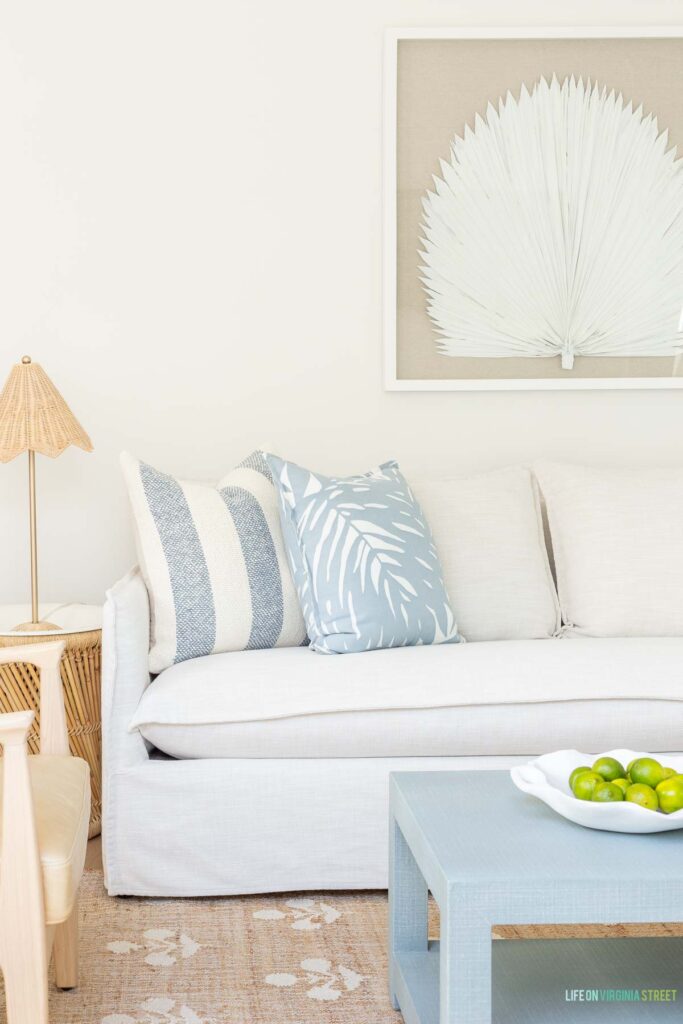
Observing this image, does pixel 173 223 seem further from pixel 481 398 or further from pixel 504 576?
pixel 504 576

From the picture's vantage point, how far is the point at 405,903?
189 cm

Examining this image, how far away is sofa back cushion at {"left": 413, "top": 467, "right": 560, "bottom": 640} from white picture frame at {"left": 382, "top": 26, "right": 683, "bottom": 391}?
1.61ft

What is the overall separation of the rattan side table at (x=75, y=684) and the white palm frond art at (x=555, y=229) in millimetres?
1465

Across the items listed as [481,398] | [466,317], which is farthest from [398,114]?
[481,398]

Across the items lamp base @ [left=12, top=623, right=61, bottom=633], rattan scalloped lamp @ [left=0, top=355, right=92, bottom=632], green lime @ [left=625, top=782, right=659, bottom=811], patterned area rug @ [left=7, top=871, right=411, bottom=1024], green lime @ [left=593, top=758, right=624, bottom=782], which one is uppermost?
rattan scalloped lamp @ [left=0, top=355, right=92, bottom=632]

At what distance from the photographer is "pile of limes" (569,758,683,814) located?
1.57 m

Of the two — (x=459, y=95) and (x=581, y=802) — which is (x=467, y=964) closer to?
(x=581, y=802)

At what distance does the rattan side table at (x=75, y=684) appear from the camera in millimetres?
2762

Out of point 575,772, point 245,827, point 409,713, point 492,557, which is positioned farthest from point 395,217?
point 575,772

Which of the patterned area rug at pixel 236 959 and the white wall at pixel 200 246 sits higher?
the white wall at pixel 200 246

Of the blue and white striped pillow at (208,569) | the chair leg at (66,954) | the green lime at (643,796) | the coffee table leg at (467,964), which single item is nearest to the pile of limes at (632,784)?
the green lime at (643,796)

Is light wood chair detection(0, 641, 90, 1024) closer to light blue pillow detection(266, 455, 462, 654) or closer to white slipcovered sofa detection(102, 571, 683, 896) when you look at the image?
white slipcovered sofa detection(102, 571, 683, 896)

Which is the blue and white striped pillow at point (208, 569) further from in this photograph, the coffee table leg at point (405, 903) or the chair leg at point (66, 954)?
the coffee table leg at point (405, 903)

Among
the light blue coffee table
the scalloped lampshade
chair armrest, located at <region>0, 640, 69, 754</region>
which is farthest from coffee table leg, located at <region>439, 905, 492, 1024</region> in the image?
the scalloped lampshade
